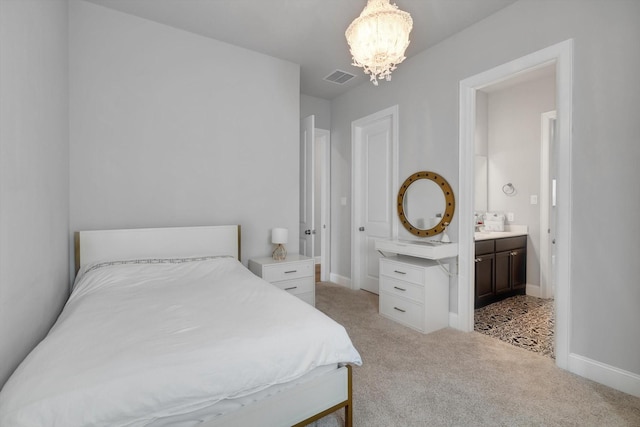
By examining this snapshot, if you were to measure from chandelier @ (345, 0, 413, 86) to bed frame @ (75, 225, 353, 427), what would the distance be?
68.5 inches

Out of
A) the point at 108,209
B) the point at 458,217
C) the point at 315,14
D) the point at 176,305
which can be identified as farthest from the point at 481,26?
the point at 108,209

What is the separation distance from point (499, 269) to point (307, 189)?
251 cm

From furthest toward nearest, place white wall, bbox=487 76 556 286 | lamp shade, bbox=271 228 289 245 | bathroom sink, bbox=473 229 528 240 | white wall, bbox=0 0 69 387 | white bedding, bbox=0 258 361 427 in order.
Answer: white wall, bbox=487 76 556 286, bathroom sink, bbox=473 229 528 240, lamp shade, bbox=271 228 289 245, white wall, bbox=0 0 69 387, white bedding, bbox=0 258 361 427

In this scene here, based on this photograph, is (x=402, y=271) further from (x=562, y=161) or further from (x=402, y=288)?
(x=562, y=161)

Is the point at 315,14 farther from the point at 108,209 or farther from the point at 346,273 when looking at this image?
the point at 346,273

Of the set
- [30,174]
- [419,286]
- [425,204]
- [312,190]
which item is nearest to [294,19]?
[312,190]

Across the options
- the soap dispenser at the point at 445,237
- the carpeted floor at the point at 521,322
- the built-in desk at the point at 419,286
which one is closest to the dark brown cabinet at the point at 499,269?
the carpeted floor at the point at 521,322

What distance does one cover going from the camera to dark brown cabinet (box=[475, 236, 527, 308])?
3.47m

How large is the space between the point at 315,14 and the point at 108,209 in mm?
2488

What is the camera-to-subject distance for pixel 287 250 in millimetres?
3611

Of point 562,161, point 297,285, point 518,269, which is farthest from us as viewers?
point 518,269

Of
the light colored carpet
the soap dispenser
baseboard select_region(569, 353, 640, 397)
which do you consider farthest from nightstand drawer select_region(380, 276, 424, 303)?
baseboard select_region(569, 353, 640, 397)

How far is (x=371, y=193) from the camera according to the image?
4.21 meters

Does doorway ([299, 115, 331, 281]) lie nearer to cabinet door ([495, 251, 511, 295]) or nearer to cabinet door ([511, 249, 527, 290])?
cabinet door ([495, 251, 511, 295])
